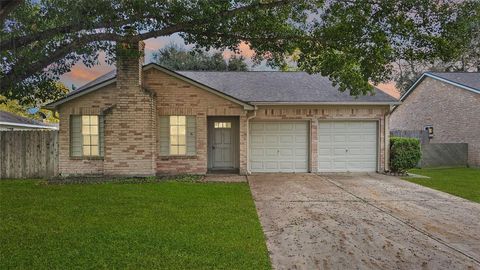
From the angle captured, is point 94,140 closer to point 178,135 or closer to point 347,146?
point 178,135

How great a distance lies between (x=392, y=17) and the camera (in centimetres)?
938

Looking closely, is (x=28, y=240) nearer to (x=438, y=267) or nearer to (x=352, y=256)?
(x=352, y=256)

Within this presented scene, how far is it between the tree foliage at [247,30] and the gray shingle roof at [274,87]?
355cm

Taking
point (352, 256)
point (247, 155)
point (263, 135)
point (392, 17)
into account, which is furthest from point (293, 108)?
point (352, 256)

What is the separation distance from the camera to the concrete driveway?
5184mm

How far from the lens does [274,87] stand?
52.5ft

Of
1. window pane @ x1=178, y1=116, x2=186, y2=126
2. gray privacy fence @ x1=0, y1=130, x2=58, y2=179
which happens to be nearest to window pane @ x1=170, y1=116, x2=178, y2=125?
window pane @ x1=178, y1=116, x2=186, y2=126

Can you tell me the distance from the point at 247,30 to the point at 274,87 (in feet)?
19.2

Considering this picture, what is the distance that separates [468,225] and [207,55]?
2695cm

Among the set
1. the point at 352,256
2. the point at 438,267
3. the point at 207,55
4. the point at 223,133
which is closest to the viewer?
the point at 438,267

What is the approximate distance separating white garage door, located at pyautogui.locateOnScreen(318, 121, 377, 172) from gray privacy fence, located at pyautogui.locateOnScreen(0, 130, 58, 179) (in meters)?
10.5

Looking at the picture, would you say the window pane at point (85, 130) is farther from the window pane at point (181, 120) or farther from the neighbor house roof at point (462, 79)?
the neighbor house roof at point (462, 79)

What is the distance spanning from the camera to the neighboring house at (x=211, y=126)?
43.0 feet

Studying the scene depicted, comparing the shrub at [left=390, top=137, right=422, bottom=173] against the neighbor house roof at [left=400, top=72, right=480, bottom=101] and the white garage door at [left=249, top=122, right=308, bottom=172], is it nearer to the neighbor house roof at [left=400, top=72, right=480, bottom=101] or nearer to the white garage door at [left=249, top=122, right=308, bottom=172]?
the white garage door at [left=249, top=122, right=308, bottom=172]
